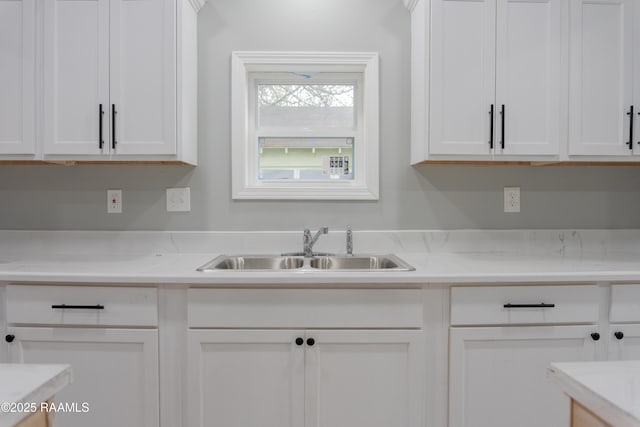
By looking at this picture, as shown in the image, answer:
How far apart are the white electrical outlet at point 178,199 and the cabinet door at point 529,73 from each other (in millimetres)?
1591

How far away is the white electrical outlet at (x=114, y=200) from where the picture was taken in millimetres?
1912

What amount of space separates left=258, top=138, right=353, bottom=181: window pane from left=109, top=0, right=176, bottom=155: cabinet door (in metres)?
0.55

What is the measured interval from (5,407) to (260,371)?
3.22 feet

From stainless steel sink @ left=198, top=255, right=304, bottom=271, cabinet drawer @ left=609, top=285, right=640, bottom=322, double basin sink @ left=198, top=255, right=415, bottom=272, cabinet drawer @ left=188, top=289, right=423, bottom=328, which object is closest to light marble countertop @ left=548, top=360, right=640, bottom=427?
cabinet drawer @ left=188, top=289, right=423, bottom=328

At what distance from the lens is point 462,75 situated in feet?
5.36

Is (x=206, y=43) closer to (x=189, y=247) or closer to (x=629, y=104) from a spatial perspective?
(x=189, y=247)

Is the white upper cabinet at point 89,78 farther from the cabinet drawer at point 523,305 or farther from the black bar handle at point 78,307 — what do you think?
the cabinet drawer at point 523,305

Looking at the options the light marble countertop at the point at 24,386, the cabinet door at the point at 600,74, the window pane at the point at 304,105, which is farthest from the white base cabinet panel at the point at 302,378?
the cabinet door at the point at 600,74

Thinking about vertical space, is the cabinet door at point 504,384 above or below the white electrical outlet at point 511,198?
below

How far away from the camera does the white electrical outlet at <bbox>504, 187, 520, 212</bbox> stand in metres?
1.95

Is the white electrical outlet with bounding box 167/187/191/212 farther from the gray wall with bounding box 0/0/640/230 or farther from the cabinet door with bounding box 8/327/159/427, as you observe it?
the cabinet door with bounding box 8/327/159/427

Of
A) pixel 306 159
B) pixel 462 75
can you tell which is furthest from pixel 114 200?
pixel 462 75

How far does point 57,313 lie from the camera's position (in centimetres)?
137

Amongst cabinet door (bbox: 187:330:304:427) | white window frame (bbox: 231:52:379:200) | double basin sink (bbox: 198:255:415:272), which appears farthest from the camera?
white window frame (bbox: 231:52:379:200)
